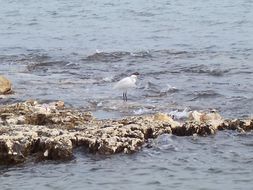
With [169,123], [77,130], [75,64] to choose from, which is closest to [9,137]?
[77,130]

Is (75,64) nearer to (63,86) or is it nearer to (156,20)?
(63,86)

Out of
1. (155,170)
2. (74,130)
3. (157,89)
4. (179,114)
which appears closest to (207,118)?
(179,114)

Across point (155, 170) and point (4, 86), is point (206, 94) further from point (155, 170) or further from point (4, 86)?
point (155, 170)

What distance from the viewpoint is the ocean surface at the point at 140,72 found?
8378mm

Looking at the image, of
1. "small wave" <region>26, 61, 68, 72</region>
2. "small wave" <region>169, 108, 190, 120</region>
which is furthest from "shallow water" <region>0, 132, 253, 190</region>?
"small wave" <region>26, 61, 68, 72</region>

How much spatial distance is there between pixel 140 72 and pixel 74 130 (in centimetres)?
715

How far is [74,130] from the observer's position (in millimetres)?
9945

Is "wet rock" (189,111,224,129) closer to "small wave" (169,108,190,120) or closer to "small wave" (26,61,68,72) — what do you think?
"small wave" (169,108,190,120)

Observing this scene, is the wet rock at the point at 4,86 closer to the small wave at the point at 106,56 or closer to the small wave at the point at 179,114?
the small wave at the point at 179,114

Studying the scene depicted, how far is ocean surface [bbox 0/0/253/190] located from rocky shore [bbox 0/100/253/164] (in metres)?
0.19

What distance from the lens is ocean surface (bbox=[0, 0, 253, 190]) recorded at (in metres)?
8.38

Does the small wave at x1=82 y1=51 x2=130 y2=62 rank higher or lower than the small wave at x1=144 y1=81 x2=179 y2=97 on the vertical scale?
higher

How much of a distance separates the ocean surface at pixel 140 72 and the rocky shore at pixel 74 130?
0.61 feet

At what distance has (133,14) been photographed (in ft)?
94.7
